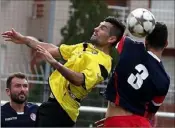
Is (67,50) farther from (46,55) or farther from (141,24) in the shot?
(141,24)

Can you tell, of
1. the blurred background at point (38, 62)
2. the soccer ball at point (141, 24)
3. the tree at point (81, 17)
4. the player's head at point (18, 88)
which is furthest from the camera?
the tree at point (81, 17)

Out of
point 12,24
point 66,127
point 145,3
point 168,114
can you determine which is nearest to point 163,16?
point 145,3

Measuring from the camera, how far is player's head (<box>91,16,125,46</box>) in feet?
21.4

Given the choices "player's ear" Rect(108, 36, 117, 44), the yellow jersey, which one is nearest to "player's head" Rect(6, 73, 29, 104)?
the yellow jersey

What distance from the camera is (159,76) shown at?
6270 millimetres

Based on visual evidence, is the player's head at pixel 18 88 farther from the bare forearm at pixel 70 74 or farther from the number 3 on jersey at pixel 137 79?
the number 3 on jersey at pixel 137 79

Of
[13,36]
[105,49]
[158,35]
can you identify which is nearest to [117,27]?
[105,49]

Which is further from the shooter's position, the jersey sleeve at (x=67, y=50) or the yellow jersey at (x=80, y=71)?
the jersey sleeve at (x=67, y=50)

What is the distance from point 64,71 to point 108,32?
601 millimetres

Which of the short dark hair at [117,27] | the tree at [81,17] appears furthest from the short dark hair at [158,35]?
the tree at [81,17]

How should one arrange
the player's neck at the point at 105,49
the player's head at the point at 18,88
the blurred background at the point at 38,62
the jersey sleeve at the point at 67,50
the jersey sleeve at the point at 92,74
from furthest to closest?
the blurred background at the point at 38,62, the player's head at the point at 18,88, the jersey sleeve at the point at 67,50, the player's neck at the point at 105,49, the jersey sleeve at the point at 92,74

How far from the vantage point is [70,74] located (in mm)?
6211

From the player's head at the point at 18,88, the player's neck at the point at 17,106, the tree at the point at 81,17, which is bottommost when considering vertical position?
the tree at the point at 81,17

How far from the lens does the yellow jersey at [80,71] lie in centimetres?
642
